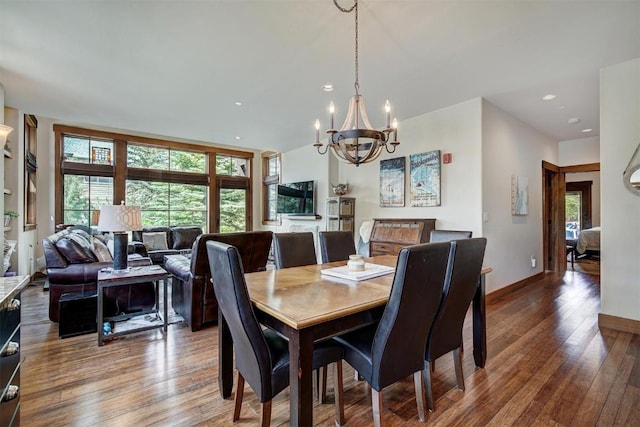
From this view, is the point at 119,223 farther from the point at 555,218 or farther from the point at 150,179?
the point at 555,218

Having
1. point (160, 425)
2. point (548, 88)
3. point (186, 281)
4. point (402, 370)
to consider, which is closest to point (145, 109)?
point (186, 281)

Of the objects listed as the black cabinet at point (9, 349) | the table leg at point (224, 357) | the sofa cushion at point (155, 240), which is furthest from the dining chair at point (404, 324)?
the sofa cushion at point (155, 240)

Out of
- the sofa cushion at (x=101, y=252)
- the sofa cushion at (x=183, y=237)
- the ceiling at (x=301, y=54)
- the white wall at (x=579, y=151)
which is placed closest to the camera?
the ceiling at (x=301, y=54)

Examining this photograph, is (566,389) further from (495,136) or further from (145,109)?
(145,109)

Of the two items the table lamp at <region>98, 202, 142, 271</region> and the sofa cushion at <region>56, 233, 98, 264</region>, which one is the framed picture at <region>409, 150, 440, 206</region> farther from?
the sofa cushion at <region>56, 233, 98, 264</region>

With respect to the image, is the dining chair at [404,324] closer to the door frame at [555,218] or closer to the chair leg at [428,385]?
the chair leg at [428,385]

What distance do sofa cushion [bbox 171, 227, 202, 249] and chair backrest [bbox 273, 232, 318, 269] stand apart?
4.56 m

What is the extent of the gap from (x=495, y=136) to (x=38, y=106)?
6352mm

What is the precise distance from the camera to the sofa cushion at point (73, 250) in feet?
10.9

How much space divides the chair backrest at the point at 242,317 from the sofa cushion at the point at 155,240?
212 inches

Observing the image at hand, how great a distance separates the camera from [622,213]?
3.11 metres

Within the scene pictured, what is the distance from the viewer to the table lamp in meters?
2.96

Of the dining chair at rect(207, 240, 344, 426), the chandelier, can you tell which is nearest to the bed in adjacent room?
the chandelier

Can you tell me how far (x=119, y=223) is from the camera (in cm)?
296
